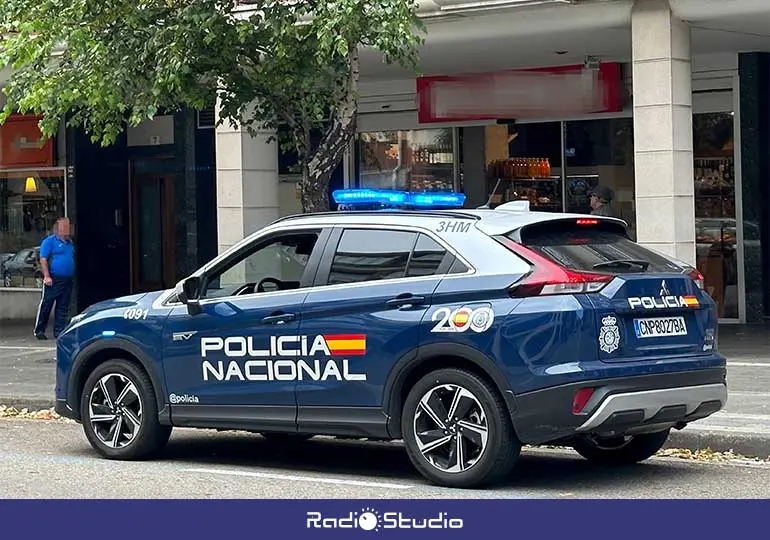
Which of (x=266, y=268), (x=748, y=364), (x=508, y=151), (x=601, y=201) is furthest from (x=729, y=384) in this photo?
(x=508, y=151)

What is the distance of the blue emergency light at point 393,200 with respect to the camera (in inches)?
358

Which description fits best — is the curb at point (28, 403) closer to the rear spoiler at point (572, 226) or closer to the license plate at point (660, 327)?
the rear spoiler at point (572, 226)

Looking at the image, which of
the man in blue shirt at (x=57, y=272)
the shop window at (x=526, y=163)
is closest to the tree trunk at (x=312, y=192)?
the shop window at (x=526, y=163)

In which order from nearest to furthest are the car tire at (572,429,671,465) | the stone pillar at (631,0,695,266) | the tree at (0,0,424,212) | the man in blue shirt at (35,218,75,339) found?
the car tire at (572,429,671,465), the tree at (0,0,424,212), the stone pillar at (631,0,695,266), the man in blue shirt at (35,218,75,339)

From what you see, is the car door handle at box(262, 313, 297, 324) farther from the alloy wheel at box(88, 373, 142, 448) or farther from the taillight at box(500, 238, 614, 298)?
the taillight at box(500, 238, 614, 298)

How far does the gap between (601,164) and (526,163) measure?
1172 millimetres

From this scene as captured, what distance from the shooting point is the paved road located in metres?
8.27

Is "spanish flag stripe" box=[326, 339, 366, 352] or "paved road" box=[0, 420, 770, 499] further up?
"spanish flag stripe" box=[326, 339, 366, 352]

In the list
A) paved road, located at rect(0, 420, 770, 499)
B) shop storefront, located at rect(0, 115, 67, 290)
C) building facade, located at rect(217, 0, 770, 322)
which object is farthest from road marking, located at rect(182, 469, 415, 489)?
shop storefront, located at rect(0, 115, 67, 290)

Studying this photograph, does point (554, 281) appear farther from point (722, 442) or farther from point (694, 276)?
point (722, 442)

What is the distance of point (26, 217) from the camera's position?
23.6 meters

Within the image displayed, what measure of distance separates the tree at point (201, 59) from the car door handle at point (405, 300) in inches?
139

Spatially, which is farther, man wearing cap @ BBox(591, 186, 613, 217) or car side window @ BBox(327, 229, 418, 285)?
man wearing cap @ BBox(591, 186, 613, 217)

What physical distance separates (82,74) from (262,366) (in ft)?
14.4
